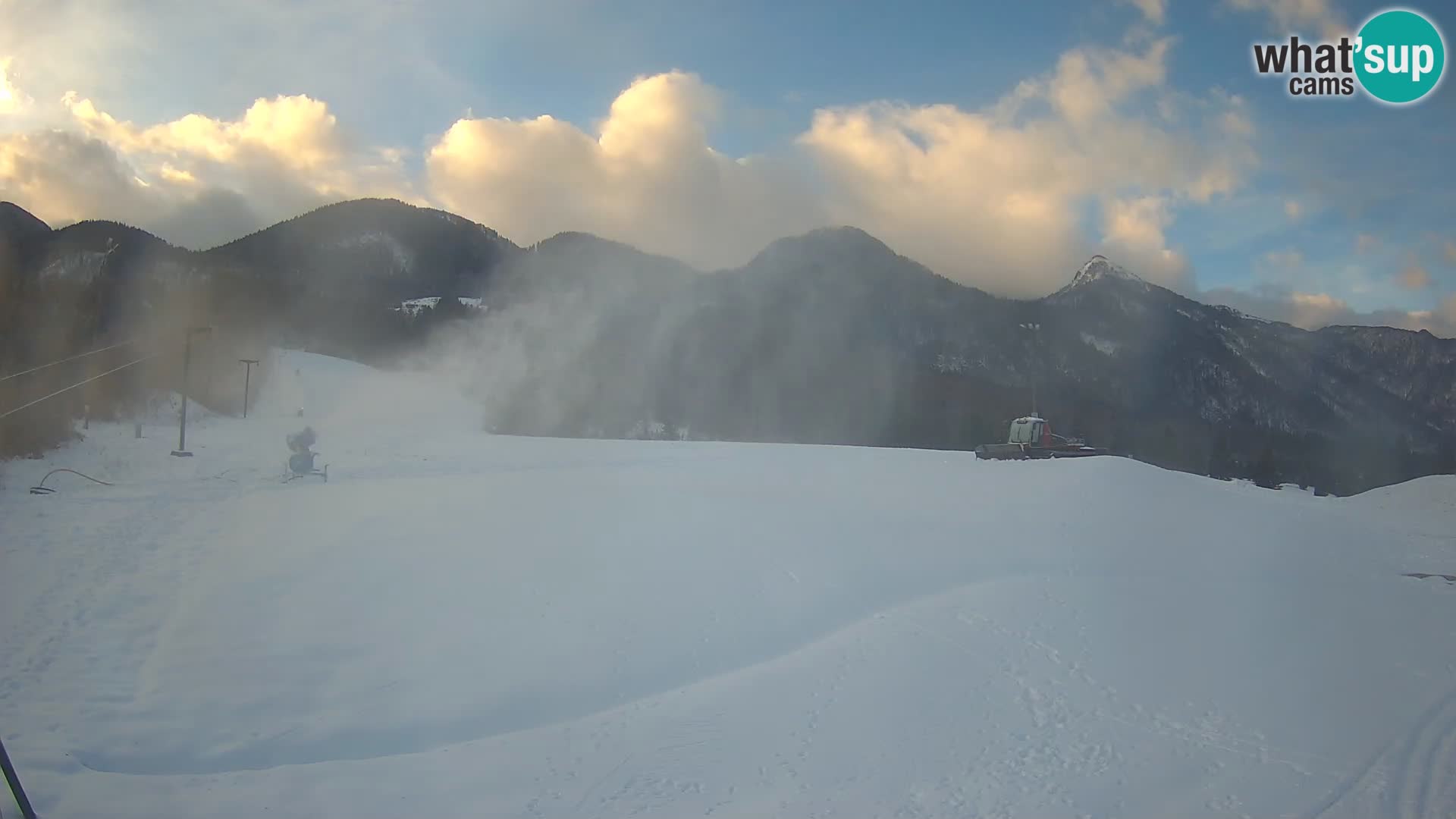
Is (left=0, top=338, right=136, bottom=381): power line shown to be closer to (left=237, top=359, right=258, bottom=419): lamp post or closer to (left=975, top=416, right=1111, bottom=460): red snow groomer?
(left=237, top=359, right=258, bottom=419): lamp post

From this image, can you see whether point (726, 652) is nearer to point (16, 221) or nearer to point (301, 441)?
point (301, 441)

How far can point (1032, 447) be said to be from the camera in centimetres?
2028

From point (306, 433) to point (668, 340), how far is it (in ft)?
139

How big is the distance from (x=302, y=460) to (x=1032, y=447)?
1942 centimetres

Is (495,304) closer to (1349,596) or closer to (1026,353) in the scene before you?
(1026,353)

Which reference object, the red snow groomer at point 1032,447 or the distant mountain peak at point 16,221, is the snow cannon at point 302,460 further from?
the red snow groomer at point 1032,447

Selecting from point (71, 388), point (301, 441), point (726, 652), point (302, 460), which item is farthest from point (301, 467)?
point (726, 652)

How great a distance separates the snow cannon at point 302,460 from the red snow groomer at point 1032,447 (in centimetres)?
1762

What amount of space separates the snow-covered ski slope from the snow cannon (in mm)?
2817

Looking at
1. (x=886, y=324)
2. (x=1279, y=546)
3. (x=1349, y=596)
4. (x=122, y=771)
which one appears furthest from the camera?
(x=886, y=324)

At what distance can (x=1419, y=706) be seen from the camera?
6.95 meters

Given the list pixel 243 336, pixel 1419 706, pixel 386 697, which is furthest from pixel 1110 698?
pixel 243 336

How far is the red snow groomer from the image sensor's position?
20.1 metres

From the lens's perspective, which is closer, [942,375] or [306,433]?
[306,433]
